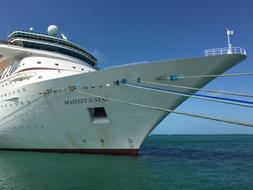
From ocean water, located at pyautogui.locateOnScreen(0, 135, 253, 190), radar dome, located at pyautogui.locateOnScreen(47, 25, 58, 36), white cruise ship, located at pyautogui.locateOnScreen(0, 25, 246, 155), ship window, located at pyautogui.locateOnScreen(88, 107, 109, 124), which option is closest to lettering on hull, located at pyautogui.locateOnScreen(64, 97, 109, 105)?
white cruise ship, located at pyautogui.locateOnScreen(0, 25, 246, 155)

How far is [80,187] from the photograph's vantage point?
37.2 ft

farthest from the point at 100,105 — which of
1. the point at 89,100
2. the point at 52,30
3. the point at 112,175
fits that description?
the point at 52,30

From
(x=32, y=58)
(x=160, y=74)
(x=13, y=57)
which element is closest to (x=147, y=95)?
(x=160, y=74)

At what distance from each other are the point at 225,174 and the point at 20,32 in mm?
20018

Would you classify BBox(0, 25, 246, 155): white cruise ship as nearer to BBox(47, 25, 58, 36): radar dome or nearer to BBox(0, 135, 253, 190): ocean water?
BBox(0, 135, 253, 190): ocean water

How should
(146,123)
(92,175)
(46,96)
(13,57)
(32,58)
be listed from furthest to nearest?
(13,57) < (32,58) < (46,96) < (146,123) < (92,175)

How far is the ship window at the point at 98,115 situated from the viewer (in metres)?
17.8

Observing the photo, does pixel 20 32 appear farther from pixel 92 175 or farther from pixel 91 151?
pixel 92 175

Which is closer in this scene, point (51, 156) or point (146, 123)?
point (146, 123)

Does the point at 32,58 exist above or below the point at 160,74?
above

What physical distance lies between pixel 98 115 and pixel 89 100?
4.16ft

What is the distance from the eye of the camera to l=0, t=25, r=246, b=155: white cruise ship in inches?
623

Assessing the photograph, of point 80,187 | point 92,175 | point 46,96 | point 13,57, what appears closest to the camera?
point 80,187

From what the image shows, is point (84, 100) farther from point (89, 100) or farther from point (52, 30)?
point (52, 30)
